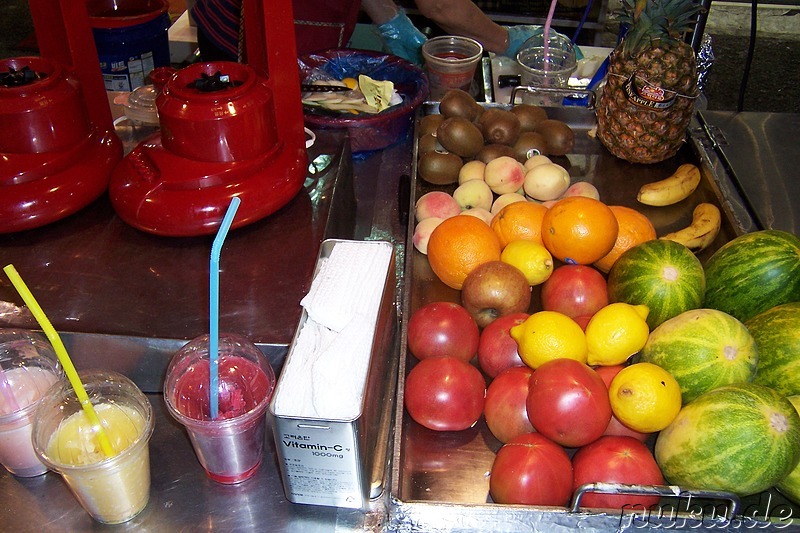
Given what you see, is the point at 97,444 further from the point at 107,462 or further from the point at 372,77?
the point at 372,77

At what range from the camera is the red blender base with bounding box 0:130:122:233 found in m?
1.15

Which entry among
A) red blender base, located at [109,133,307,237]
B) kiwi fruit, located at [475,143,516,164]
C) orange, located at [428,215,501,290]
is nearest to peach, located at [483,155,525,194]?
kiwi fruit, located at [475,143,516,164]

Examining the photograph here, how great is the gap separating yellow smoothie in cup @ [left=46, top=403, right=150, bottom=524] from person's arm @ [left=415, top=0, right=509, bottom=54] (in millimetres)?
1889

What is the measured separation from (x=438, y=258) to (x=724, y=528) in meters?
0.64

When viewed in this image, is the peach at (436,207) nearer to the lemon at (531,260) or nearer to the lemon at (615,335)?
the lemon at (531,260)

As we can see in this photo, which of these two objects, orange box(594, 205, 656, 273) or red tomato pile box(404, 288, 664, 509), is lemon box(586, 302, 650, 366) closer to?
red tomato pile box(404, 288, 664, 509)

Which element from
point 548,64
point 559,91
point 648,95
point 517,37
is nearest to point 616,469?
point 648,95

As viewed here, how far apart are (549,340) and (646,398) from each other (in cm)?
16

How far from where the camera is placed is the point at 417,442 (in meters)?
1.02

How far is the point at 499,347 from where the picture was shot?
108cm

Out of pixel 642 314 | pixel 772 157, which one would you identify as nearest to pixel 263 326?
pixel 642 314

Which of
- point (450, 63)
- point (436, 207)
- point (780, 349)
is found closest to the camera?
point (780, 349)

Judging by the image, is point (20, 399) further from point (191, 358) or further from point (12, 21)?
point (12, 21)

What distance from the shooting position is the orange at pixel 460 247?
121cm
